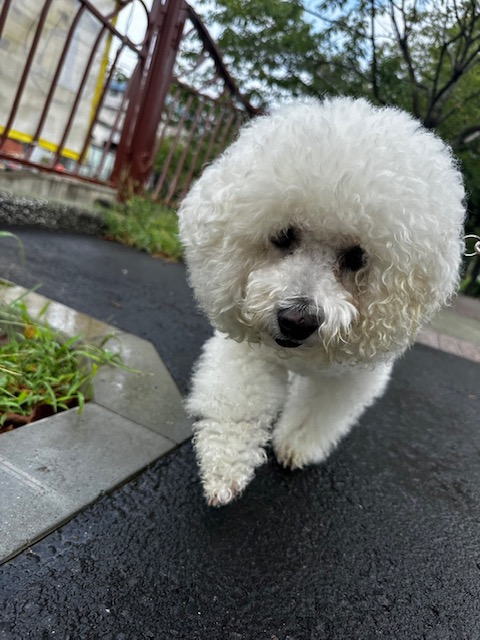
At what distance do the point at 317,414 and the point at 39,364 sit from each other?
1.19 meters

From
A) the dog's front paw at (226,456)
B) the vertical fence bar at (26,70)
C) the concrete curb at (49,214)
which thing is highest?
the vertical fence bar at (26,70)

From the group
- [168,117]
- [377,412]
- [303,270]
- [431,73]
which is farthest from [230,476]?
[431,73]

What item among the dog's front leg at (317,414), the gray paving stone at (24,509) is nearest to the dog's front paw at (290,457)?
the dog's front leg at (317,414)

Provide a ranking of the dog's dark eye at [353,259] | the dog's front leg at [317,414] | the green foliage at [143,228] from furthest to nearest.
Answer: the green foliage at [143,228]
the dog's front leg at [317,414]
the dog's dark eye at [353,259]

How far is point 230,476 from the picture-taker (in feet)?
5.43

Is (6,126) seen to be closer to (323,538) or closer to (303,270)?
(303,270)

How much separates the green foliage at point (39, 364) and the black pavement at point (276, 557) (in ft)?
1.54

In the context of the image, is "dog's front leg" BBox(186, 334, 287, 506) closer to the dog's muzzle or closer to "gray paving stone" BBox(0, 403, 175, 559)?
"gray paving stone" BBox(0, 403, 175, 559)

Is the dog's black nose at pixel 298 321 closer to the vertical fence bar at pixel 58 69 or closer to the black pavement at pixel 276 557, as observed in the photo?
the black pavement at pixel 276 557

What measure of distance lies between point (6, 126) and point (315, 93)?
18.6ft

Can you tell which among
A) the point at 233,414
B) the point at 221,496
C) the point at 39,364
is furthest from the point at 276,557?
the point at 39,364

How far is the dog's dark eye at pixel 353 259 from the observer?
1.53 metres

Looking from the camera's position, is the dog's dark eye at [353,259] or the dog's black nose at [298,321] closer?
the dog's black nose at [298,321]

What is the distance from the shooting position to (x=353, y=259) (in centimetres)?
156
